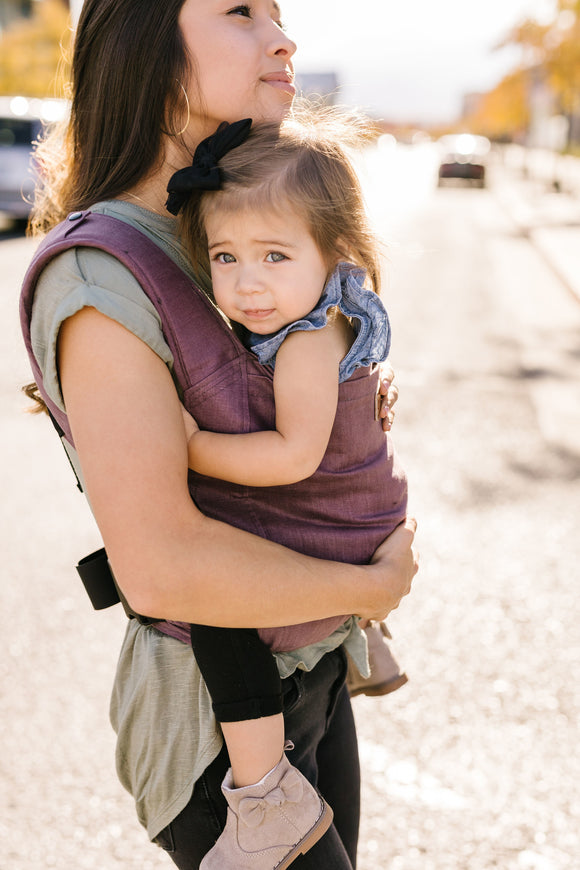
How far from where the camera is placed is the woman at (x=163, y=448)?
1.12m

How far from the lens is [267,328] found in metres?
1.36

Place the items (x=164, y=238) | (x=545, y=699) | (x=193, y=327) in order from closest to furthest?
(x=193, y=327), (x=164, y=238), (x=545, y=699)

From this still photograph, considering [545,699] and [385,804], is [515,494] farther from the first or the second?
[385,804]

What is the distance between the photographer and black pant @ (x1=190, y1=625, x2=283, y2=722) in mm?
1282

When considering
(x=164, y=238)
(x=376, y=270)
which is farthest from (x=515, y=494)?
(x=164, y=238)

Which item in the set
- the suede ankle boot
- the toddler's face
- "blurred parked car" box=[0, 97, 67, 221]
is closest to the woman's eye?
the toddler's face

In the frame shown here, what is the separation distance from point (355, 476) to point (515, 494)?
355cm

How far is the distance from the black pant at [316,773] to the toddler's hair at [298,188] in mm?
711

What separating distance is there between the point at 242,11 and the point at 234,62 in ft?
0.33

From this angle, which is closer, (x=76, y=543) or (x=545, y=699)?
(x=545, y=699)

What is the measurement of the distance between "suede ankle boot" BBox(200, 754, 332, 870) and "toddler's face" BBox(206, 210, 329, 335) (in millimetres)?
699

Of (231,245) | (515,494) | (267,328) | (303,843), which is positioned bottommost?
(515,494)

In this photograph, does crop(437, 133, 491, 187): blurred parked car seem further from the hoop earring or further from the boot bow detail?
the boot bow detail

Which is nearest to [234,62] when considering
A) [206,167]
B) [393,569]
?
[206,167]
